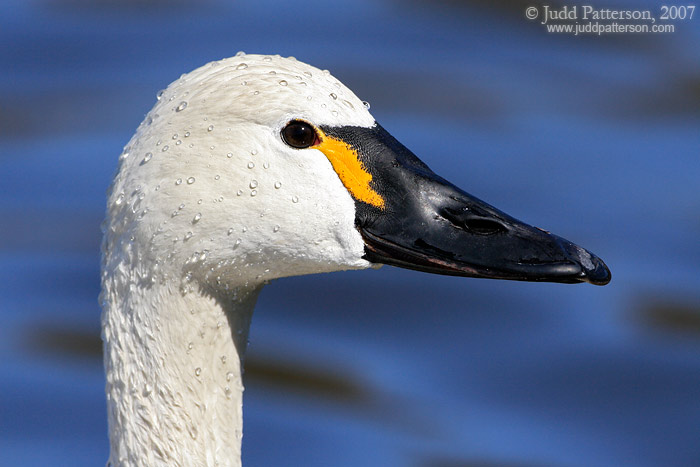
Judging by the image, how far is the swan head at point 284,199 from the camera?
3.59m

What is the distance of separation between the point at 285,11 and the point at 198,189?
617 centimetres

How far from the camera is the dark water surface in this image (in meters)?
6.55

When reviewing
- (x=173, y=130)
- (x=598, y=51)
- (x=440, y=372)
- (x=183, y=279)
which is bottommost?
(x=183, y=279)

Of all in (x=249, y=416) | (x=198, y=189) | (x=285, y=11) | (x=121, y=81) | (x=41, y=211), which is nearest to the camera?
(x=198, y=189)

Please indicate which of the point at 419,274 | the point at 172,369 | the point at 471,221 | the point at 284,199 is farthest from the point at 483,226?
the point at 419,274

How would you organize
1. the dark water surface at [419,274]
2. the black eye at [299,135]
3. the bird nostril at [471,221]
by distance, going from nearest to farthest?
the black eye at [299,135] < the bird nostril at [471,221] < the dark water surface at [419,274]

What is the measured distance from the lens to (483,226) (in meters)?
3.71

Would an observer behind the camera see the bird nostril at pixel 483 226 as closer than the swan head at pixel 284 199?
No

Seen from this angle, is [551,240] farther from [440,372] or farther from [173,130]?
[440,372]

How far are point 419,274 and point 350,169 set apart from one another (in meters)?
3.73

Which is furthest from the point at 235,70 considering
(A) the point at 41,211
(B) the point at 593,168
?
(B) the point at 593,168

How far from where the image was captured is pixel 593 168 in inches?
323

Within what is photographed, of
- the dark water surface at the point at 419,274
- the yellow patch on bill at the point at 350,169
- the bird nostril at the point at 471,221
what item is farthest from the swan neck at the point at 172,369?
the dark water surface at the point at 419,274

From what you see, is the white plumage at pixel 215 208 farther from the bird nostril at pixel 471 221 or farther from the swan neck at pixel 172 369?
the bird nostril at pixel 471 221
